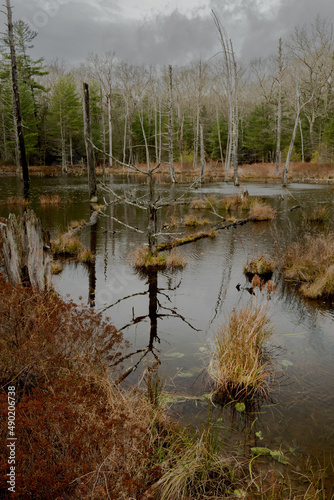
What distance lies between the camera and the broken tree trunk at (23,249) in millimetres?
5008

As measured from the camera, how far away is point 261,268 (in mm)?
7992

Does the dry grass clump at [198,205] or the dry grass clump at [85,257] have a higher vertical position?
the dry grass clump at [198,205]

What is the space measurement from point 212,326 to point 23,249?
3035 millimetres

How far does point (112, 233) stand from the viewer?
12508 millimetres

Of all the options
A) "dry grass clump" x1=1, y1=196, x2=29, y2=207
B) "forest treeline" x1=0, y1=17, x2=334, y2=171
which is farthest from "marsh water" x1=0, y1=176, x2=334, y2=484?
"forest treeline" x1=0, y1=17, x2=334, y2=171

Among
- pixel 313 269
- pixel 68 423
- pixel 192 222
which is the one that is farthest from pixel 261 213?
pixel 68 423

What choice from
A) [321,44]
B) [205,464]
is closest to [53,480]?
[205,464]

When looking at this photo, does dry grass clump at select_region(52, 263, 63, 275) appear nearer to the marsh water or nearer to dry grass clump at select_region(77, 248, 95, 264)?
the marsh water

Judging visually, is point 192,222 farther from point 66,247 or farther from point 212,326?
point 212,326

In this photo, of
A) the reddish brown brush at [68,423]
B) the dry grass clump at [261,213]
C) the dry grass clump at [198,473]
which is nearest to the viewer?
the reddish brown brush at [68,423]

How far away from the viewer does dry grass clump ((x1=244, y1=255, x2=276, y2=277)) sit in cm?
798

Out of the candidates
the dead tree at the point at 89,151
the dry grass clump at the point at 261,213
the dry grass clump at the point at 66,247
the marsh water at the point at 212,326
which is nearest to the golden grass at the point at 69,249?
the dry grass clump at the point at 66,247

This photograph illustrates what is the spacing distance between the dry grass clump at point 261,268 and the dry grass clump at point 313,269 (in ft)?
1.01

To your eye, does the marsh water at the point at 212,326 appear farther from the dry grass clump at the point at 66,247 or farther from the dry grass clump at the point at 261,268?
the dry grass clump at the point at 66,247
